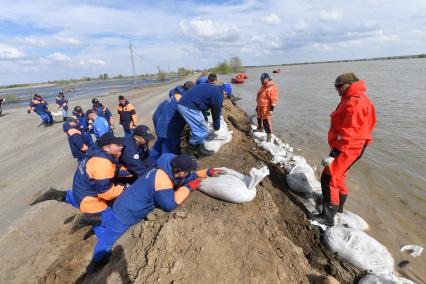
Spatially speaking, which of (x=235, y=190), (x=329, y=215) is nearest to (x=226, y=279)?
(x=235, y=190)

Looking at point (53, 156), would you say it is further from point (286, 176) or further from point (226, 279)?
point (226, 279)

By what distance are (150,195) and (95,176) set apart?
26.4 inches

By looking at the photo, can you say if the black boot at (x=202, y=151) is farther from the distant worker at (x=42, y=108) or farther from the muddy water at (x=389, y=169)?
the distant worker at (x=42, y=108)

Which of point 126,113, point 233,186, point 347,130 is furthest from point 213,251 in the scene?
point 126,113

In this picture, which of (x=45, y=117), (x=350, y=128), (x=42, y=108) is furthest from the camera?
(x=45, y=117)

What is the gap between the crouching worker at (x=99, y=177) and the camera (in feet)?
9.58

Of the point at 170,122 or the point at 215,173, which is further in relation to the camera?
the point at 170,122

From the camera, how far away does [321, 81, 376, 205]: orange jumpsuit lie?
9.86 feet

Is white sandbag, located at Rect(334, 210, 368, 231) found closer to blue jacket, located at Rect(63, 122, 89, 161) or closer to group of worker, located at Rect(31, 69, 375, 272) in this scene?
group of worker, located at Rect(31, 69, 375, 272)

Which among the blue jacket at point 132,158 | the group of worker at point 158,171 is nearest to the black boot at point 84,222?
the group of worker at point 158,171

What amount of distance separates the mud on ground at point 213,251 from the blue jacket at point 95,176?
570 millimetres

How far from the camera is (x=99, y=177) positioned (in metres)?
2.94

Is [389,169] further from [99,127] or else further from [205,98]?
[99,127]

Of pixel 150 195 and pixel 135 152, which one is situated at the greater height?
pixel 135 152
